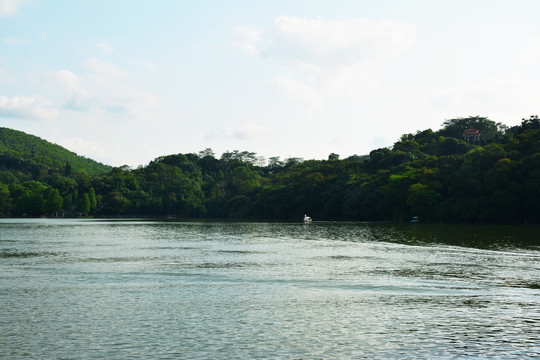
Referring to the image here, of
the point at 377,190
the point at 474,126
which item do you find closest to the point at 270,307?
the point at 377,190

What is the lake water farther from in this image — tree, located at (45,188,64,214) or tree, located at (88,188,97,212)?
tree, located at (88,188,97,212)

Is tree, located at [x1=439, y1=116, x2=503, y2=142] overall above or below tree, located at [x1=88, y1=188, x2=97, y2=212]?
above

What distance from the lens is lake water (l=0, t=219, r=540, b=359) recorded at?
1424 cm

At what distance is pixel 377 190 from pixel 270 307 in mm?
99762

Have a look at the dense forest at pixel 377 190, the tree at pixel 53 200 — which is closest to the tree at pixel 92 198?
the dense forest at pixel 377 190

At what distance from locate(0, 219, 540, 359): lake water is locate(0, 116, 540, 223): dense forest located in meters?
56.4

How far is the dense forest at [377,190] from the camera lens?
297ft

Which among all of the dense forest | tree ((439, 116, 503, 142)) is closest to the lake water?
the dense forest

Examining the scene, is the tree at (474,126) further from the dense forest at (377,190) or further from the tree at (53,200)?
the tree at (53,200)

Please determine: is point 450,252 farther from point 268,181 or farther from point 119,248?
point 268,181

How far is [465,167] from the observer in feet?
331

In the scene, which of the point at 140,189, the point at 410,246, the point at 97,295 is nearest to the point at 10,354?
the point at 97,295

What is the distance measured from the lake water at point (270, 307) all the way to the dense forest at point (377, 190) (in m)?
56.4

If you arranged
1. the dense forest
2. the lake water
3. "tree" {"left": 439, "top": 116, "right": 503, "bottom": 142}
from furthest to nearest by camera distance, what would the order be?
"tree" {"left": 439, "top": 116, "right": 503, "bottom": 142} < the dense forest < the lake water
